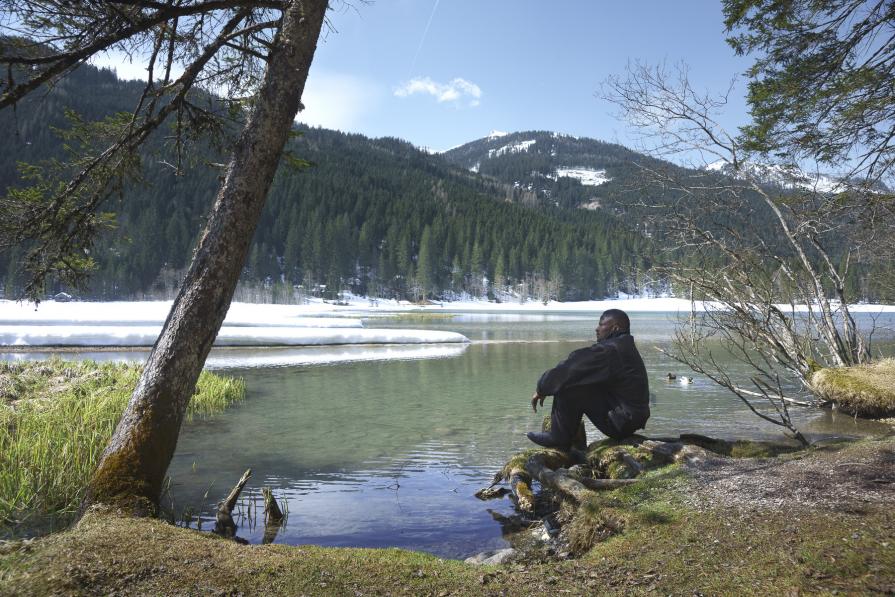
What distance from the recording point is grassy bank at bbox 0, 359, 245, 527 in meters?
4.33

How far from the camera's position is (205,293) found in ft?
12.9

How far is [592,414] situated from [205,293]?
4094 mm

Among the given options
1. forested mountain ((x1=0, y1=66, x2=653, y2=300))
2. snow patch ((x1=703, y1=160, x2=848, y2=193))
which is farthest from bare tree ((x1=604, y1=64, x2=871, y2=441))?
forested mountain ((x1=0, y1=66, x2=653, y2=300))

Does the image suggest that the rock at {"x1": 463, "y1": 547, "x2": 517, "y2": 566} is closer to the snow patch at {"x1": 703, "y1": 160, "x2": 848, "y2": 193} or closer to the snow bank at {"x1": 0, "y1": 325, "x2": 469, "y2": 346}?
the snow patch at {"x1": 703, "y1": 160, "x2": 848, "y2": 193}

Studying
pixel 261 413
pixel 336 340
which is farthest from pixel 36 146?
pixel 261 413

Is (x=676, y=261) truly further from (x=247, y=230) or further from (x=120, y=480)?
(x=120, y=480)

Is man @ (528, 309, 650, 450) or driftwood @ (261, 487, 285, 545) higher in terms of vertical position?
man @ (528, 309, 650, 450)

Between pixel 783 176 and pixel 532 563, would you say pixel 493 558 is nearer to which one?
pixel 532 563

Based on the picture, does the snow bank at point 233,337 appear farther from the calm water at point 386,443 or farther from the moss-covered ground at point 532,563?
the moss-covered ground at point 532,563

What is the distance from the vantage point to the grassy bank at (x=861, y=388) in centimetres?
770

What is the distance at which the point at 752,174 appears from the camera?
27.7ft

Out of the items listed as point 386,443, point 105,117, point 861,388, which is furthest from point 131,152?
point 861,388

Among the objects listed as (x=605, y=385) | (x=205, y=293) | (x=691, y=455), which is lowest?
(x=691, y=455)

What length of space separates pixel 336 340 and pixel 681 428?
57.2 feet
